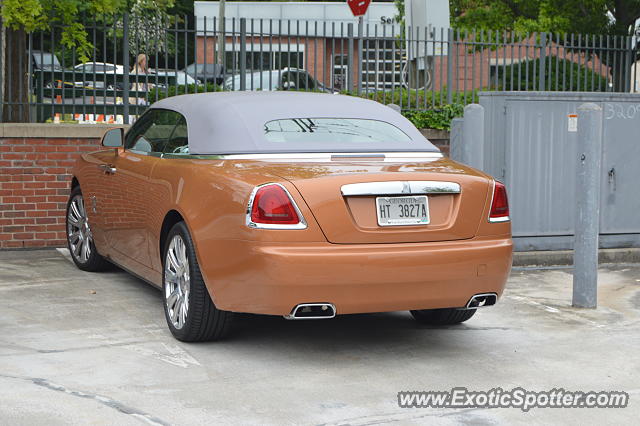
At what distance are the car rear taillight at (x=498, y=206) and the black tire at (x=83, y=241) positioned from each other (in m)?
3.82

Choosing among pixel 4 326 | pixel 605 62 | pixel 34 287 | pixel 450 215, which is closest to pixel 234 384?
pixel 450 215

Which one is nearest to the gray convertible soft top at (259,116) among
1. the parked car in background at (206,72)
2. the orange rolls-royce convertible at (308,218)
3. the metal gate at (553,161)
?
the orange rolls-royce convertible at (308,218)

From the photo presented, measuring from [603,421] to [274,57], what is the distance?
8.04 metres

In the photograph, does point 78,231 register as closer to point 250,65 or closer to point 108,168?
point 108,168

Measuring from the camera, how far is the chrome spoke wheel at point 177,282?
6141mm

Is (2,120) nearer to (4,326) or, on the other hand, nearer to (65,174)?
(65,174)

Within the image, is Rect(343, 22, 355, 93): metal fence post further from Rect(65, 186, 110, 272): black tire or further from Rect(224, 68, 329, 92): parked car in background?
Rect(65, 186, 110, 272): black tire

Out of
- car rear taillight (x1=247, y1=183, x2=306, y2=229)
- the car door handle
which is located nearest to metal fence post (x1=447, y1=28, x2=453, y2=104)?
the car door handle

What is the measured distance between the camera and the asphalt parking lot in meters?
4.82

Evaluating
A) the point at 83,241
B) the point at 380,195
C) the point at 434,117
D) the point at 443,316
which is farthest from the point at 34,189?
the point at 380,195

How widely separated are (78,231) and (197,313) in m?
3.24

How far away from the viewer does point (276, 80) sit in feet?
39.8

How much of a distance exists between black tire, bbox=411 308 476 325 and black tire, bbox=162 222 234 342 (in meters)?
1.51

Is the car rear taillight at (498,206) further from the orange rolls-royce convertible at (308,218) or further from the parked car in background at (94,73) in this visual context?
the parked car in background at (94,73)
